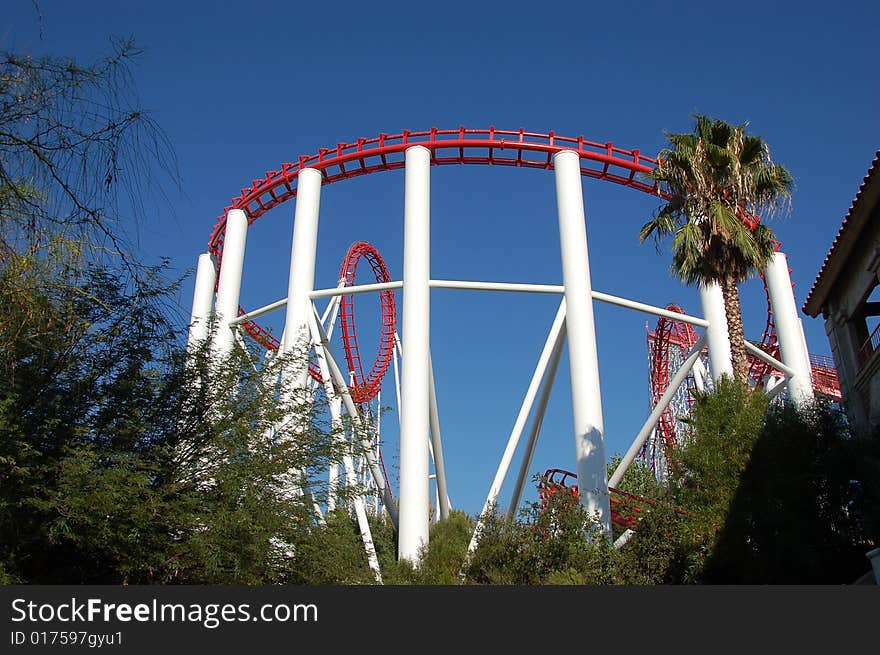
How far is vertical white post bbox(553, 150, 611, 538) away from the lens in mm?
13320

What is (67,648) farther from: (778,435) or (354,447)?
(778,435)

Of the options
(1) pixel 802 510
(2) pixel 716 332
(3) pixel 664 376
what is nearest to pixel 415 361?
(2) pixel 716 332

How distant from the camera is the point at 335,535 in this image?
31.1 feet

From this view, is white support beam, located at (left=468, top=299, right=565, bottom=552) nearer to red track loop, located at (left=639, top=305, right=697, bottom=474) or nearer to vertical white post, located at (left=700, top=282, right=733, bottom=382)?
vertical white post, located at (left=700, top=282, right=733, bottom=382)

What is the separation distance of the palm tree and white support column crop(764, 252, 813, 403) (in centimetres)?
411

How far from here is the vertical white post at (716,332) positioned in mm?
16062

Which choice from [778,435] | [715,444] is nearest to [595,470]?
[715,444]

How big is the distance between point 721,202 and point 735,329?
2054mm

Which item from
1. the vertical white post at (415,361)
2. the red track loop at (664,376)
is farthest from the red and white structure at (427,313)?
the red track loop at (664,376)

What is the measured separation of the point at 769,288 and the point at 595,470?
21.5ft

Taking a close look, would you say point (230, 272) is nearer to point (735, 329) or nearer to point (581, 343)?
point (581, 343)

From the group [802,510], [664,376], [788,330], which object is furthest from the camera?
[664,376]

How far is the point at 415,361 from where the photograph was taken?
1431 centimetres

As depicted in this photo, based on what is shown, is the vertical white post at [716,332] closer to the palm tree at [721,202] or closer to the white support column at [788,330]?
the white support column at [788,330]
